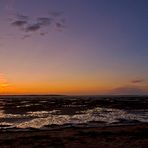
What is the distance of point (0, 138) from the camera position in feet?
78.6

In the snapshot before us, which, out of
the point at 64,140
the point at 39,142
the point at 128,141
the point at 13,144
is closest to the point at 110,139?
the point at 128,141

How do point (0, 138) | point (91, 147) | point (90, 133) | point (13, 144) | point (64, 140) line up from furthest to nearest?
1. point (90, 133)
2. point (0, 138)
3. point (64, 140)
4. point (13, 144)
5. point (91, 147)

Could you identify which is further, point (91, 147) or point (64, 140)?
point (64, 140)

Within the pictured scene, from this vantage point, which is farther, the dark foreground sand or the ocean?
the ocean

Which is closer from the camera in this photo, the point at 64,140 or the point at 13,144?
the point at 13,144

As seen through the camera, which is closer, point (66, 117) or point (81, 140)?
point (81, 140)

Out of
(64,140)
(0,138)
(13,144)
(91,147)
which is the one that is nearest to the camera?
(91,147)

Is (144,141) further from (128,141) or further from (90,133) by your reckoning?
(90,133)

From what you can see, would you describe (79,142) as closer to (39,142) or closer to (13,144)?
(39,142)

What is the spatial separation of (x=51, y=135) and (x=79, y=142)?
4.13 m

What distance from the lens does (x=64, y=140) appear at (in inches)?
884

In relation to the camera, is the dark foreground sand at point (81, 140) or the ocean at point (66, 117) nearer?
the dark foreground sand at point (81, 140)

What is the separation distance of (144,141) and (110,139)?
8.07 ft

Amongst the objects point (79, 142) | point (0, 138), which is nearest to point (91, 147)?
point (79, 142)
